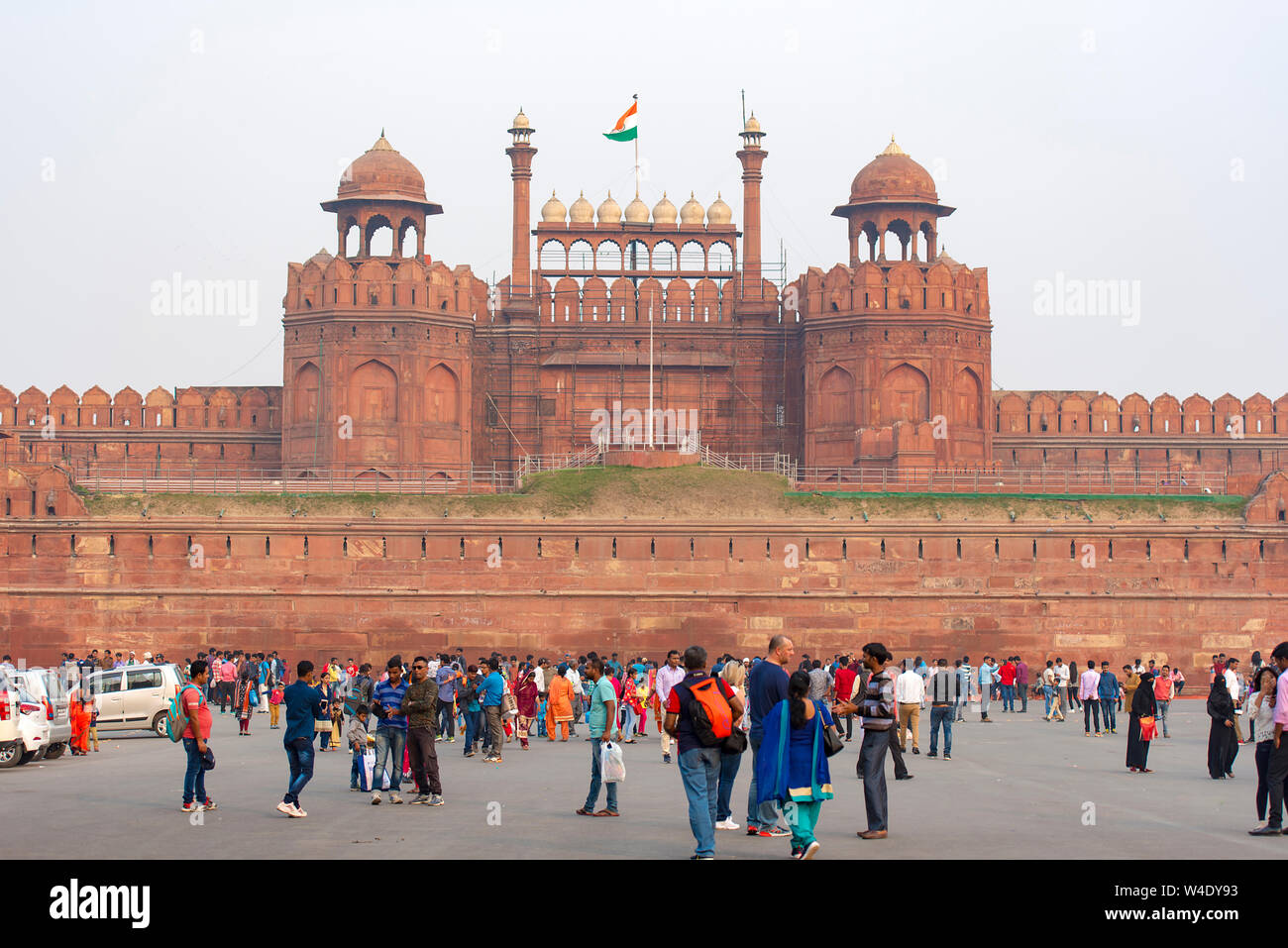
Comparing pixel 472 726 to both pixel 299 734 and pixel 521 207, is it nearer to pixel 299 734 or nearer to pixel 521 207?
pixel 299 734

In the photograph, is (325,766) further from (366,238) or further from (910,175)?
(910,175)

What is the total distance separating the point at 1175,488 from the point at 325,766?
30.5 metres

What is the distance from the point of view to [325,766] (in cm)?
1961

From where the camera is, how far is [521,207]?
169 feet

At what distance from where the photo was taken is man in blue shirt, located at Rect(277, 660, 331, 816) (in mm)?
14367

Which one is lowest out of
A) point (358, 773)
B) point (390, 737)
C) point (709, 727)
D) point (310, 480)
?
A: point (358, 773)

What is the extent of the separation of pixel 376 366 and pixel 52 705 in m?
26.7

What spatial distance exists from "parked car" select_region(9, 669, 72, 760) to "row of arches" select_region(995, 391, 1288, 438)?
35768 millimetres

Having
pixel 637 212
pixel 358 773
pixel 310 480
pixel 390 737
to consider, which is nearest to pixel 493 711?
pixel 358 773

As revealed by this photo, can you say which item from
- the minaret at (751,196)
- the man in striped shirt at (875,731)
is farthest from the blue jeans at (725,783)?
the minaret at (751,196)

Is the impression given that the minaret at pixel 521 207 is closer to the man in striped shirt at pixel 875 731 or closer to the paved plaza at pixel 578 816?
the paved plaza at pixel 578 816

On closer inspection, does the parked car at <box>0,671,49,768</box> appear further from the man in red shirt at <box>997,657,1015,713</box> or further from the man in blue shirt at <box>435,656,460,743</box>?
the man in red shirt at <box>997,657,1015,713</box>

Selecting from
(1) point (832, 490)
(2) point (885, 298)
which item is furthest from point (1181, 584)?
(2) point (885, 298)

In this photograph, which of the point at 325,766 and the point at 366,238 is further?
the point at 366,238
